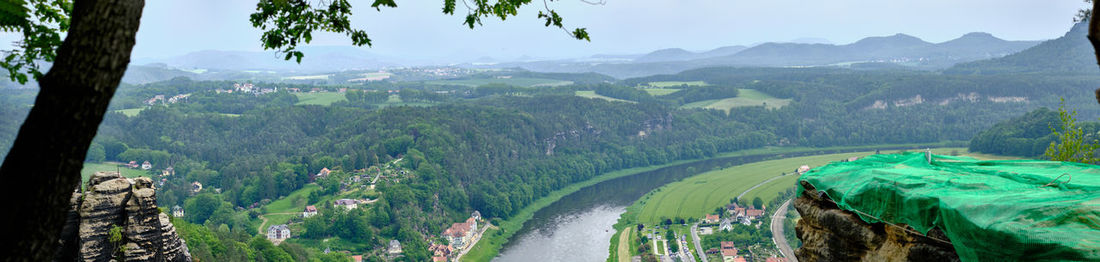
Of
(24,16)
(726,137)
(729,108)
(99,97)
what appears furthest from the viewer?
(729,108)

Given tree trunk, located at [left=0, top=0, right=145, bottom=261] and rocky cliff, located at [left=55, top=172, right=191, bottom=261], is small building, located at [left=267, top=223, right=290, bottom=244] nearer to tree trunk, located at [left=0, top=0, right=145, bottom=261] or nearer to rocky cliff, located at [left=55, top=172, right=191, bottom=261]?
rocky cliff, located at [left=55, top=172, right=191, bottom=261]

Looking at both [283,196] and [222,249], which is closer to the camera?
[222,249]

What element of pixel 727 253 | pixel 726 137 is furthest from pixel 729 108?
pixel 727 253

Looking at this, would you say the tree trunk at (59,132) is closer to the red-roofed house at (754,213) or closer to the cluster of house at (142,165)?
the red-roofed house at (754,213)

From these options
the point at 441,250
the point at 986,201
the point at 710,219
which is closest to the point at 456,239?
the point at 441,250

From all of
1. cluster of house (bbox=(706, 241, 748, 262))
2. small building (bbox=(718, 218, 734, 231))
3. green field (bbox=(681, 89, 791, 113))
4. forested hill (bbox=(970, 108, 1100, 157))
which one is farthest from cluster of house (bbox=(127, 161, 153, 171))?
green field (bbox=(681, 89, 791, 113))

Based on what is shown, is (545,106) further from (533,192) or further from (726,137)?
(533,192)

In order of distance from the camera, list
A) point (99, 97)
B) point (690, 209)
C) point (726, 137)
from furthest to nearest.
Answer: point (726, 137) < point (690, 209) < point (99, 97)
